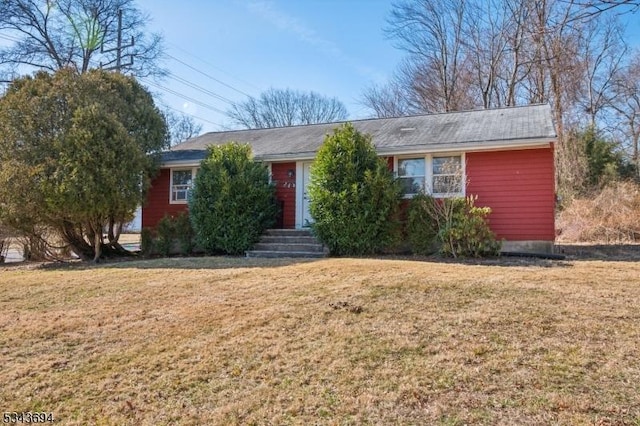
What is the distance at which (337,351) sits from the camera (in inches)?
146

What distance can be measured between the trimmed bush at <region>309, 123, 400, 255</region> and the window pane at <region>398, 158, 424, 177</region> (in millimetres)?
1112

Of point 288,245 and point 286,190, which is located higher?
point 286,190

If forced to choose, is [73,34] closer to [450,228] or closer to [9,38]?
[9,38]

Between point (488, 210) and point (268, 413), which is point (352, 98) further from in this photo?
point (268, 413)

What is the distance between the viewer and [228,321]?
4.60 m

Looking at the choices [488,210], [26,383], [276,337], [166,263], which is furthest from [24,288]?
[488,210]

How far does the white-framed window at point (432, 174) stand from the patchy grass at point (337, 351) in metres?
3.78

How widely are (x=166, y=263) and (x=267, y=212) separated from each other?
2.73 m

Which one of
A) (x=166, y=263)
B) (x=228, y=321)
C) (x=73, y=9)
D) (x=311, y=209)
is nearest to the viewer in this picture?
(x=228, y=321)

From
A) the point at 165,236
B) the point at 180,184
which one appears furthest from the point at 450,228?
the point at 180,184

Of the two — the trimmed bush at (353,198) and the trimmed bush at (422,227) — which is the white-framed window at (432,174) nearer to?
the trimmed bush at (422,227)

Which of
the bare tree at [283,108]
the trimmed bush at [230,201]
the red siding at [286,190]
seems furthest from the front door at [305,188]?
the bare tree at [283,108]

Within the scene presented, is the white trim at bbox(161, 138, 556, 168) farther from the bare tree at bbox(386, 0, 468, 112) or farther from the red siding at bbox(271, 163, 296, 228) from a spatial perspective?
the bare tree at bbox(386, 0, 468, 112)

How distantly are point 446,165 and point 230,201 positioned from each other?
4.88 meters
